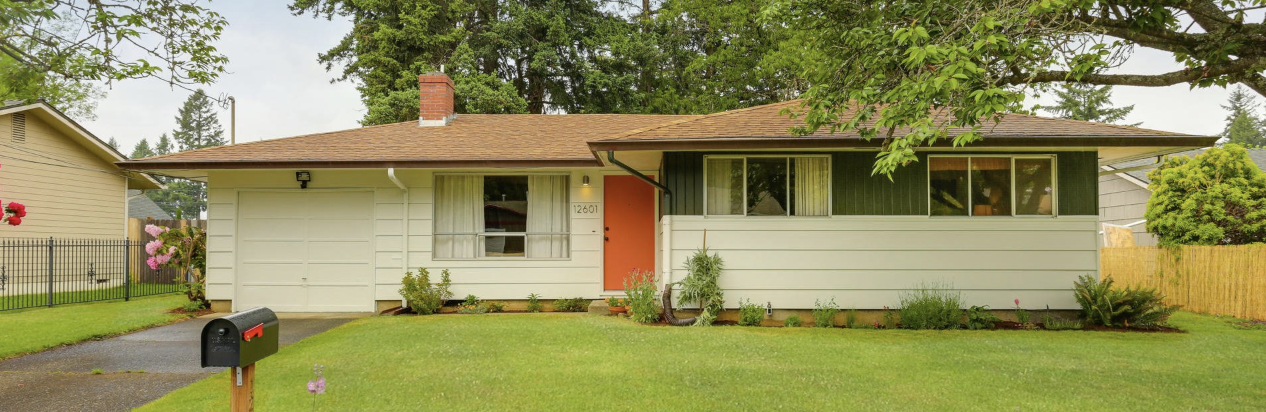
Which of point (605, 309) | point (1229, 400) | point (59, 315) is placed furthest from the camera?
point (59, 315)

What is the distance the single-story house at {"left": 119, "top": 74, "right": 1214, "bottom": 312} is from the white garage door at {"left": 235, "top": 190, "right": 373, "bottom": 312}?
0.02m

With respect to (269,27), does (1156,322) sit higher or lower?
lower

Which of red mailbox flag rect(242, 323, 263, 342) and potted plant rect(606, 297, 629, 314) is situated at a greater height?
red mailbox flag rect(242, 323, 263, 342)

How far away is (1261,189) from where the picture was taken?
1134cm

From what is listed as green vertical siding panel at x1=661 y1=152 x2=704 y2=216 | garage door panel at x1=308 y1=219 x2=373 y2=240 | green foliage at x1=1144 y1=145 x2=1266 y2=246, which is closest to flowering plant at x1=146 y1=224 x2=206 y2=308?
garage door panel at x1=308 y1=219 x2=373 y2=240

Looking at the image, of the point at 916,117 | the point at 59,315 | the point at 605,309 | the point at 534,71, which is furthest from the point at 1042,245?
the point at 534,71

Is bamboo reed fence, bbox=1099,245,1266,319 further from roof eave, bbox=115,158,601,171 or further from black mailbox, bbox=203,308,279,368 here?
black mailbox, bbox=203,308,279,368

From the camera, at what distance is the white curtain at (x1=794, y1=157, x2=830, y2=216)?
357 inches

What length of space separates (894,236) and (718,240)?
2.18 meters

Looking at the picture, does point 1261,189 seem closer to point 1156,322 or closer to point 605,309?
point 1156,322

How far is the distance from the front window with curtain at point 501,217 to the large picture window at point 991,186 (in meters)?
5.09

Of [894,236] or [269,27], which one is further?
[269,27]

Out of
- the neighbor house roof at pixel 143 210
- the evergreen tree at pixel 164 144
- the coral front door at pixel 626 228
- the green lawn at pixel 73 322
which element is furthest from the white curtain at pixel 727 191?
the evergreen tree at pixel 164 144

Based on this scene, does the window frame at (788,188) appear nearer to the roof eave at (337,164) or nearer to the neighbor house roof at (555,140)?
the neighbor house roof at (555,140)
